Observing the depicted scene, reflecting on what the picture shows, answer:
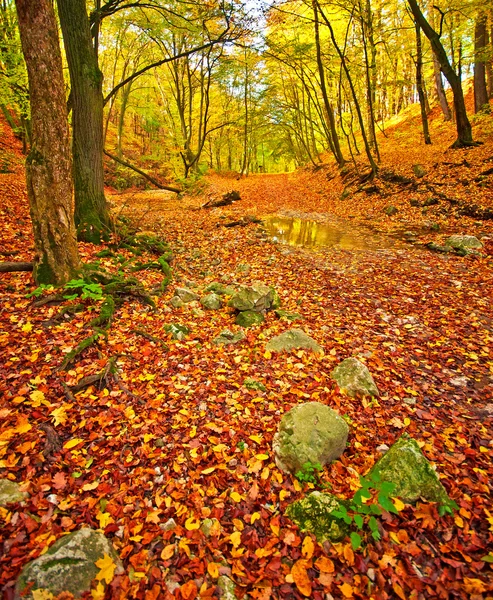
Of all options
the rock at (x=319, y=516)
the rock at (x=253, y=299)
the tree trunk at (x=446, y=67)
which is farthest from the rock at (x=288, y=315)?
the tree trunk at (x=446, y=67)

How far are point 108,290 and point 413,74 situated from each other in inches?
1382

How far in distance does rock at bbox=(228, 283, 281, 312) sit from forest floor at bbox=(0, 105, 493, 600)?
357mm

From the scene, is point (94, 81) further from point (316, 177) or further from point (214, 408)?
point (316, 177)

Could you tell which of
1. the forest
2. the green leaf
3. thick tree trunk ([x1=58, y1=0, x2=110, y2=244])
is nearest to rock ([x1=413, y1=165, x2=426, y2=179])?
the forest

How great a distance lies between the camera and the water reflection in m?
10.9

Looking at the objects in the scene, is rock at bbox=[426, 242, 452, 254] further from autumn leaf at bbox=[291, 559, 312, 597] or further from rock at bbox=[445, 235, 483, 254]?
autumn leaf at bbox=[291, 559, 312, 597]

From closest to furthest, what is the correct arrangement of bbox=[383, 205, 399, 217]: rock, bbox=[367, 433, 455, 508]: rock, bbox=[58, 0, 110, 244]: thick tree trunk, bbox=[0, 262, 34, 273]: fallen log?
bbox=[367, 433, 455, 508]: rock → bbox=[0, 262, 34, 273]: fallen log → bbox=[58, 0, 110, 244]: thick tree trunk → bbox=[383, 205, 399, 217]: rock

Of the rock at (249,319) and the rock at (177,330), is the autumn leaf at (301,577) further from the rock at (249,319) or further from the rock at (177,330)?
the rock at (249,319)

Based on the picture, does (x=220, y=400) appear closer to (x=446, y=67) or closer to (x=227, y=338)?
(x=227, y=338)

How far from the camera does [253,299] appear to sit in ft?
19.9

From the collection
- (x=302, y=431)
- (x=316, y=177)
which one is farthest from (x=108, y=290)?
(x=316, y=177)

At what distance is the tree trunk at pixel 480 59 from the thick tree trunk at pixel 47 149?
1866 centimetres

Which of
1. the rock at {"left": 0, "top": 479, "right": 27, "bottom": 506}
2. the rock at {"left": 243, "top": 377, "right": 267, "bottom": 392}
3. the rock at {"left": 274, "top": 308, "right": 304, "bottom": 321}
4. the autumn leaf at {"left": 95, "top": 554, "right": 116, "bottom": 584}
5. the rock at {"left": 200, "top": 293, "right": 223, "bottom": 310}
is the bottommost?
the autumn leaf at {"left": 95, "top": 554, "right": 116, "bottom": 584}

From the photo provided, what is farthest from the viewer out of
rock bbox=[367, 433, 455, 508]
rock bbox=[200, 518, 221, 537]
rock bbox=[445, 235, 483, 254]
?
rock bbox=[445, 235, 483, 254]
